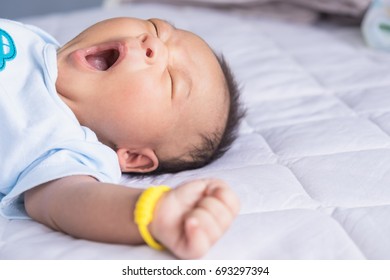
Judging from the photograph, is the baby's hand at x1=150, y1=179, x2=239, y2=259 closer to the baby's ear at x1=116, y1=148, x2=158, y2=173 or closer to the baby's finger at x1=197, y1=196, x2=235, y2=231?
the baby's finger at x1=197, y1=196, x2=235, y2=231

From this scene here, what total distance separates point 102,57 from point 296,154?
0.41 metres

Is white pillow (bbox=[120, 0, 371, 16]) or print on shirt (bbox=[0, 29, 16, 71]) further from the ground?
print on shirt (bbox=[0, 29, 16, 71])

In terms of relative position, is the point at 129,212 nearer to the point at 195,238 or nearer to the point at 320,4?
the point at 195,238

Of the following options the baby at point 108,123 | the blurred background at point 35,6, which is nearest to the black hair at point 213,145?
the baby at point 108,123

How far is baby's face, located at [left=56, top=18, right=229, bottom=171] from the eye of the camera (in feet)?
3.38

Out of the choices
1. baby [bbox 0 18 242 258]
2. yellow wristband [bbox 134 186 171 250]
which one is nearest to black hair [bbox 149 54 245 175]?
baby [bbox 0 18 242 258]

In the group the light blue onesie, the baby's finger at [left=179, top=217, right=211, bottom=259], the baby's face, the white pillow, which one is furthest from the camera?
the white pillow

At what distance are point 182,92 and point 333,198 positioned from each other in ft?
1.06

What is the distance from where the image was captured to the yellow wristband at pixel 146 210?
0.74 meters

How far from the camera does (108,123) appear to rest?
1.04 m

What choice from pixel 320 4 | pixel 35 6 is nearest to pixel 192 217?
pixel 320 4

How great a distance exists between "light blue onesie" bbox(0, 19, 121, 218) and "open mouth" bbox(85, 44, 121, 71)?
8 cm

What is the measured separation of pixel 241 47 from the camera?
1.76 metres
